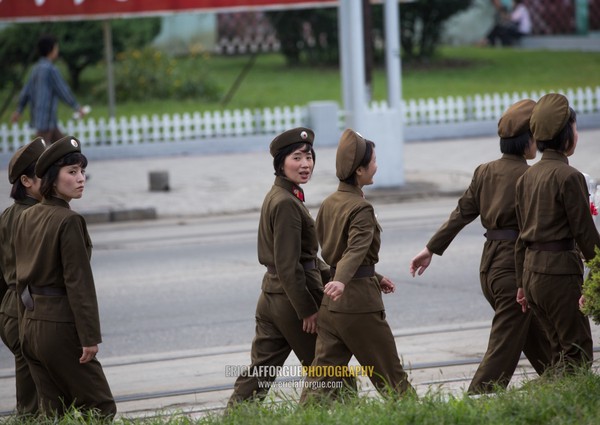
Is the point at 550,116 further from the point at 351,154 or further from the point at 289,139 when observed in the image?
the point at 289,139

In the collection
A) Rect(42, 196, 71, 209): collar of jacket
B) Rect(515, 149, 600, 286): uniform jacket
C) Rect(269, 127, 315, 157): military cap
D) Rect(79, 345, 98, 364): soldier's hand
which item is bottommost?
A: Rect(79, 345, 98, 364): soldier's hand

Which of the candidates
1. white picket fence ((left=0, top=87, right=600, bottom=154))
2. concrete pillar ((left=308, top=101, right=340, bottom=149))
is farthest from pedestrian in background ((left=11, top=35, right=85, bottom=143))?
concrete pillar ((left=308, top=101, right=340, bottom=149))

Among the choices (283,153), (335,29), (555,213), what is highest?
(335,29)

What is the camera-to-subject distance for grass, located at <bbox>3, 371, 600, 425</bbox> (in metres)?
4.89

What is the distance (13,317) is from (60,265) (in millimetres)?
715

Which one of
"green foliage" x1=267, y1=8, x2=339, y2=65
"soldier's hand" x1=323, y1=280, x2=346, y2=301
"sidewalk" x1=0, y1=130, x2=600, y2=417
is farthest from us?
"green foliage" x1=267, y1=8, x2=339, y2=65

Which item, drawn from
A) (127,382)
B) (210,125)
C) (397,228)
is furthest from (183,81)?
(127,382)

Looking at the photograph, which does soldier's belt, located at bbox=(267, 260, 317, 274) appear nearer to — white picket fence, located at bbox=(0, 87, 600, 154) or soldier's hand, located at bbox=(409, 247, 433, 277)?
soldier's hand, located at bbox=(409, 247, 433, 277)

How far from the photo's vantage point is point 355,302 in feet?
18.6

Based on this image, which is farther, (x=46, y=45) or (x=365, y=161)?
(x=46, y=45)

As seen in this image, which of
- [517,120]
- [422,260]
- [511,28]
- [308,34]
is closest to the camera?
[517,120]

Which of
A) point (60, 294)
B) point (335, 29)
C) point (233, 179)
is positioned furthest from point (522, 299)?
point (335, 29)

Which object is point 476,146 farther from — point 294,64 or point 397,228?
point 294,64

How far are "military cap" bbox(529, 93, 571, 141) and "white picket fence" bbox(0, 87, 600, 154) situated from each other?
50.2ft
